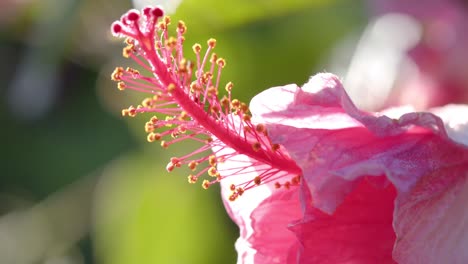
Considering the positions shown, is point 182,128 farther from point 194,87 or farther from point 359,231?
point 359,231

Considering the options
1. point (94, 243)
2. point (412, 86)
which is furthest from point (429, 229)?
point (94, 243)

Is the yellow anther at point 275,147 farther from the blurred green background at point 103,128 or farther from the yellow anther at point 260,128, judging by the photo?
the blurred green background at point 103,128

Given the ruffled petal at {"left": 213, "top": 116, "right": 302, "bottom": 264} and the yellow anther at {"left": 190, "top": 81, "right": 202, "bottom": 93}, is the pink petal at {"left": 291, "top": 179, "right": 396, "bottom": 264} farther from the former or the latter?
the yellow anther at {"left": 190, "top": 81, "right": 202, "bottom": 93}

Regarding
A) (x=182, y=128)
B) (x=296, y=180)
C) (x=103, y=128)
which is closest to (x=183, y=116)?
(x=182, y=128)

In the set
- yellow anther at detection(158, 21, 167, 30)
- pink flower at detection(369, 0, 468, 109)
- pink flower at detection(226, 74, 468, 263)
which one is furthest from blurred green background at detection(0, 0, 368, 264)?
pink flower at detection(226, 74, 468, 263)

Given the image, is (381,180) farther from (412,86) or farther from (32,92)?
(32,92)

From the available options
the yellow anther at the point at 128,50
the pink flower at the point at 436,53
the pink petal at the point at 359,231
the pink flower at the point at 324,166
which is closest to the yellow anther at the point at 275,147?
the pink flower at the point at 324,166
